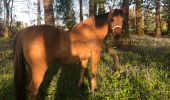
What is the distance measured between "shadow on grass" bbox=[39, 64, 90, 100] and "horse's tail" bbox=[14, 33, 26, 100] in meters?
0.96

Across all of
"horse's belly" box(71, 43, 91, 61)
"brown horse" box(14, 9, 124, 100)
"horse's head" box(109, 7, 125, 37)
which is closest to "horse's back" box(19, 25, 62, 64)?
"brown horse" box(14, 9, 124, 100)

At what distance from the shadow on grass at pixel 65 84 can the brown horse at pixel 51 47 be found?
35 centimetres

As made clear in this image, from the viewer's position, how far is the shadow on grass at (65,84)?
8.15 m

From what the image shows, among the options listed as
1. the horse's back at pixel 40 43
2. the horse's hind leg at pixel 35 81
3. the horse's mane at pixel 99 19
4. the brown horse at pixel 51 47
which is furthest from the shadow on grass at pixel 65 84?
the horse's mane at pixel 99 19

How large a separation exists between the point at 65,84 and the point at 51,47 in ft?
6.34

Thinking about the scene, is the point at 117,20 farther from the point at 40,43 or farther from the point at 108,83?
the point at 40,43

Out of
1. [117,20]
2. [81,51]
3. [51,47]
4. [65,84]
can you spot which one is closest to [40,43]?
[51,47]

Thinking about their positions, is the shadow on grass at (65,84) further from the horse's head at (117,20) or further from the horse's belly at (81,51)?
the horse's head at (117,20)

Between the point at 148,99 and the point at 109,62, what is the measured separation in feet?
15.7

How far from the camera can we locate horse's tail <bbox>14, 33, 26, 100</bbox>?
7094mm

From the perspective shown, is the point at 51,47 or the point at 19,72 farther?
the point at 51,47

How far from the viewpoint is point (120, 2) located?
45.0 ft

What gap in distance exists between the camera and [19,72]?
7.22 metres

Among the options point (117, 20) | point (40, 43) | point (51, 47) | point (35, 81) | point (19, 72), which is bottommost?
point (35, 81)
